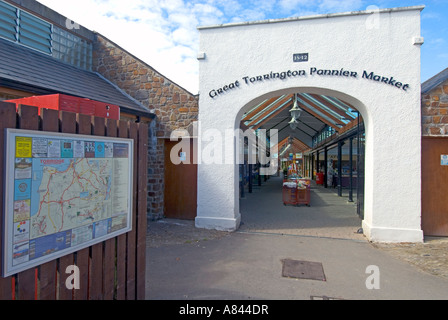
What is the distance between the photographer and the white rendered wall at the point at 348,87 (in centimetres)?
607

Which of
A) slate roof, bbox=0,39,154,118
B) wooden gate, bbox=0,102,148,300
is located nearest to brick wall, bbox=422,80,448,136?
wooden gate, bbox=0,102,148,300

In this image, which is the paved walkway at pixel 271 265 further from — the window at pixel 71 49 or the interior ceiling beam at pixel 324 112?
the window at pixel 71 49

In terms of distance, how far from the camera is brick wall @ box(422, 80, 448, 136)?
20.3 ft

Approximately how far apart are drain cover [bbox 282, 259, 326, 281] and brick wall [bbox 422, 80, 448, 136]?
4004 millimetres

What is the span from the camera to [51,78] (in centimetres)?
625

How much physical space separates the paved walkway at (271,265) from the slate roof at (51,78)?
3.49 metres

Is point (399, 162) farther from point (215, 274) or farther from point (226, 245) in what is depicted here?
point (215, 274)

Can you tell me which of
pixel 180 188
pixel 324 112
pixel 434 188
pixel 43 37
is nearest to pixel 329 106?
pixel 324 112

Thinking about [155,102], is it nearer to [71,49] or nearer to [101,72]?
[101,72]

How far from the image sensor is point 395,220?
611 centimetres

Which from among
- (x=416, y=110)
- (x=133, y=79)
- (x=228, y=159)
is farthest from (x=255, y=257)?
(x=133, y=79)

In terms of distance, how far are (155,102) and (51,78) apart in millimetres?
2564

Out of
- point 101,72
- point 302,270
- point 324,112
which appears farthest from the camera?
point 324,112

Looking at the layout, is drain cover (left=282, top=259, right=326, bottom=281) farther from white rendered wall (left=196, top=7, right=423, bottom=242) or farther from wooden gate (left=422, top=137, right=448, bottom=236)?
wooden gate (left=422, top=137, right=448, bottom=236)
